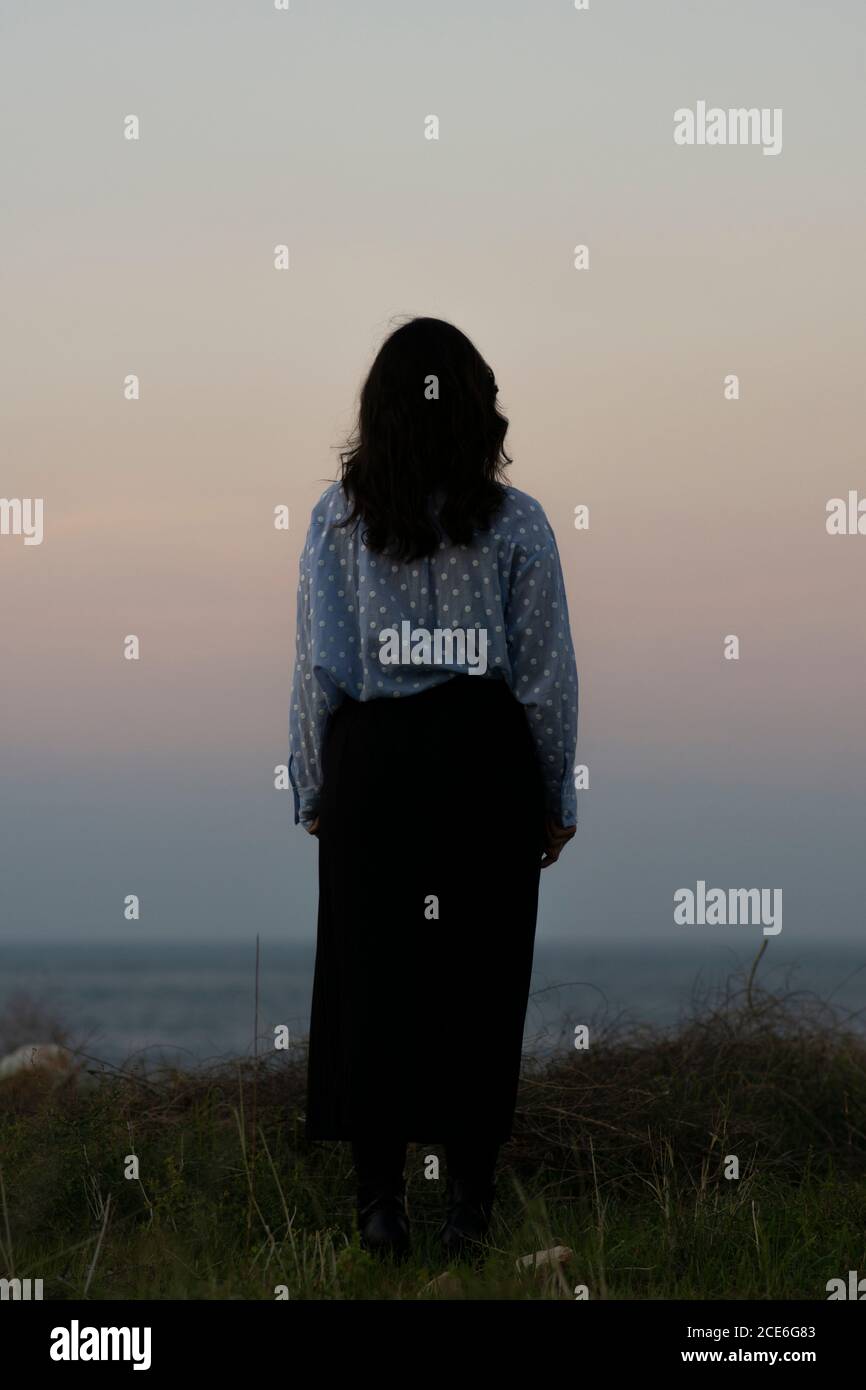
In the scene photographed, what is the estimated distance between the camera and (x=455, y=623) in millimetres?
3330

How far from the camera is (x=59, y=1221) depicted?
3.69m

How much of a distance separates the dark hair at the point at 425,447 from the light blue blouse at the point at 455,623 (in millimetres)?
46

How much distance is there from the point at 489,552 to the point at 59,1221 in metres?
1.92

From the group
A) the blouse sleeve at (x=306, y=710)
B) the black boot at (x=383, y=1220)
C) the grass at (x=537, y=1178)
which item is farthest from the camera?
the blouse sleeve at (x=306, y=710)

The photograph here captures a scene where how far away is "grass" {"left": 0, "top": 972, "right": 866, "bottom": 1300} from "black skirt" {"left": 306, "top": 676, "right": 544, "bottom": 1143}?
0.92ft

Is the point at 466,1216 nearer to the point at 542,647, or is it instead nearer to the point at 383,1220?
the point at 383,1220

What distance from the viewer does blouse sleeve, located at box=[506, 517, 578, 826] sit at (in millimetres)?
3361

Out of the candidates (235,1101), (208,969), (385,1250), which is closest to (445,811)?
(385,1250)

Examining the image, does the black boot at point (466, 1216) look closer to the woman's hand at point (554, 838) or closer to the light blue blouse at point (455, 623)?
the woman's hand at point (554, 838)

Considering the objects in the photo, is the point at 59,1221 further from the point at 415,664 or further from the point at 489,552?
the point at 489,552

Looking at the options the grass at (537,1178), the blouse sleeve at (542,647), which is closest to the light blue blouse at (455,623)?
the blouse sleeve at (542,647)

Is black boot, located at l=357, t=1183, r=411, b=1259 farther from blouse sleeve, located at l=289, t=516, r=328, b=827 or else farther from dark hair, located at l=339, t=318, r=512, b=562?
dark hair, located at l=339, t=318, r=512, b=562

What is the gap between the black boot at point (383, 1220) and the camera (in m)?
3.29

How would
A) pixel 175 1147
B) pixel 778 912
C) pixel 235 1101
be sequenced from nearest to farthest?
pixel 175 1147 → pixel 235 1101 → pixel 778 912
